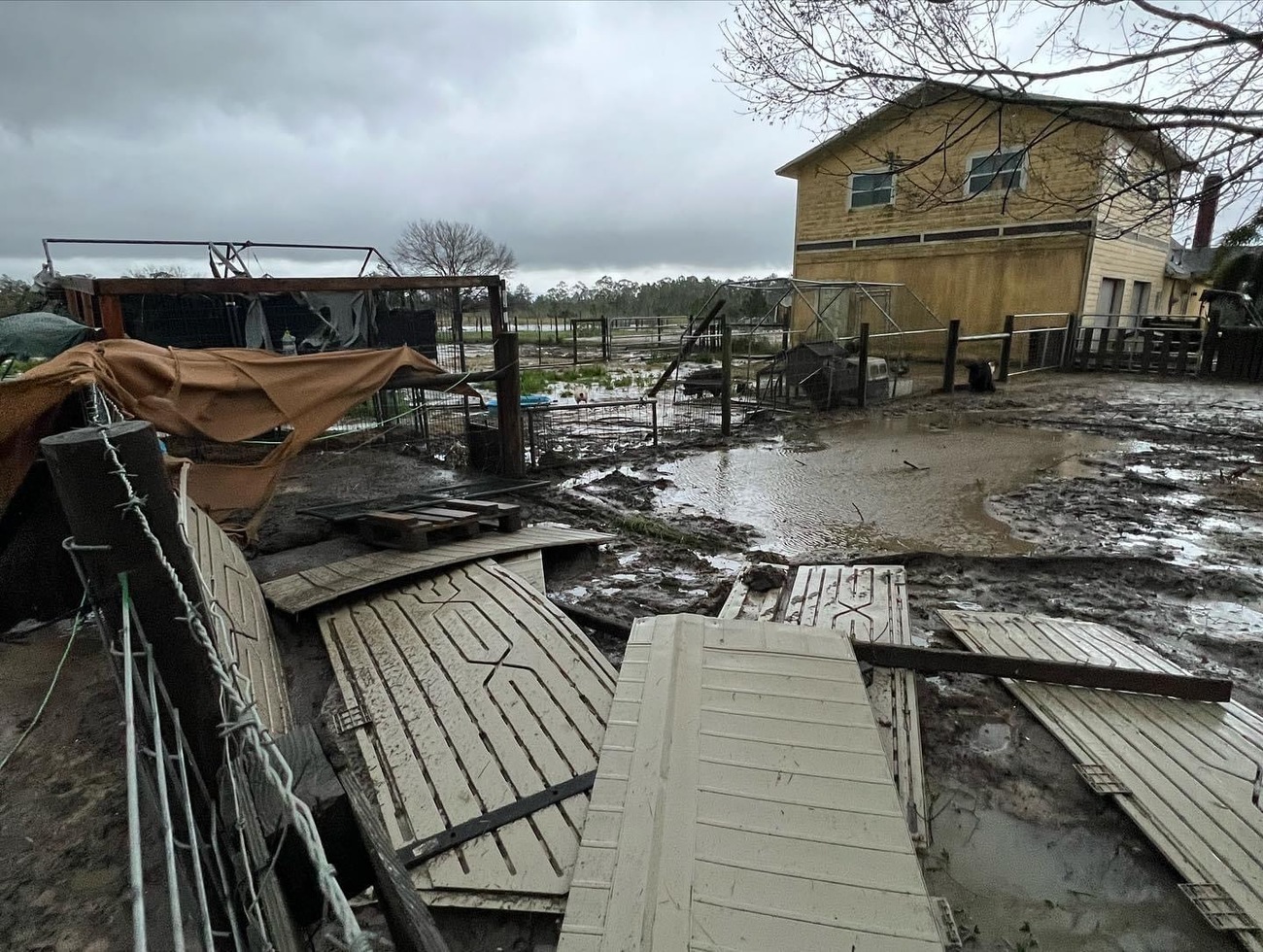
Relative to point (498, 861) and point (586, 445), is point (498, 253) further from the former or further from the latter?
point (498, 861)

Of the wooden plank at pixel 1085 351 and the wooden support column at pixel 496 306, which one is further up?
the wooden support column at pixel 496 306

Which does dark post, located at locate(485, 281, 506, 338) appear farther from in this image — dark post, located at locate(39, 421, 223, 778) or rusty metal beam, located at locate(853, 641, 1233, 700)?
dark post, located at locate(39, 421, 223, 778)

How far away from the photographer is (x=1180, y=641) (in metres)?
4.54

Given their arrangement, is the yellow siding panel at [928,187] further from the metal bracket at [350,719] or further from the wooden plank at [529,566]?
the metal bracket at [350,719]

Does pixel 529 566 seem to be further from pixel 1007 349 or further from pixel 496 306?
pixel 1007 349

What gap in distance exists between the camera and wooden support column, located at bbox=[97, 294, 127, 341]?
650 centimetres

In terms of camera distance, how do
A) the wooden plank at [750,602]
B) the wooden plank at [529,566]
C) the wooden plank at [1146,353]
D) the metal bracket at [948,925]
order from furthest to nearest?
1. the wooden plank at [1146,353]
2. the wooden plank at [529,566]
3. the wooden plank at [750,602]
4. the metal bracket at [948,925]

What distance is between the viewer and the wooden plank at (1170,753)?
8.77ft

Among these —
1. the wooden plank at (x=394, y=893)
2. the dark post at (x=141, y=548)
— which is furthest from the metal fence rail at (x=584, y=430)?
the wooden plank at (x=394, y=893)

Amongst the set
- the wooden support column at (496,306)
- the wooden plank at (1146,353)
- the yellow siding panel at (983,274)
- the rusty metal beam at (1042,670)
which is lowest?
the rusty metal beam at (1042,670)

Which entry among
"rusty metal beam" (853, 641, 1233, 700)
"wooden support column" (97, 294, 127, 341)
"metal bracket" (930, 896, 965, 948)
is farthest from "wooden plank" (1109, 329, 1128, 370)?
"wooden support column" (97, 294, 127, 341)

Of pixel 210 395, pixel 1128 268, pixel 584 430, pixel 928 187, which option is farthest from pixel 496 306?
pixel 1128 268

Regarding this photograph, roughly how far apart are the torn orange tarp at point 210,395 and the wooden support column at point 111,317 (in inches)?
68.4

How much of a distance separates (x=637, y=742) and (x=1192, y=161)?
5.72 m
